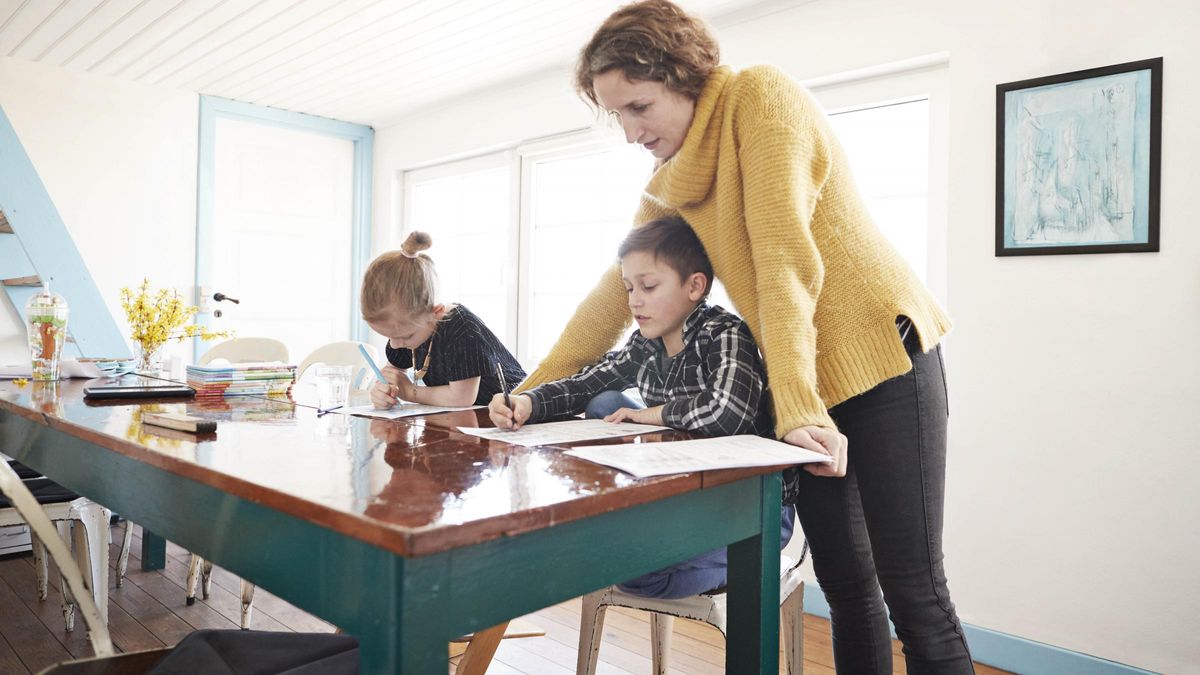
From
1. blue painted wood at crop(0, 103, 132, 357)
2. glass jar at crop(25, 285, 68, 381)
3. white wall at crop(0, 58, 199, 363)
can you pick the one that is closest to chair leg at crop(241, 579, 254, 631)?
glass jar at crop(25, 285, 68, 381)

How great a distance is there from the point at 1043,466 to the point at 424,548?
217cm

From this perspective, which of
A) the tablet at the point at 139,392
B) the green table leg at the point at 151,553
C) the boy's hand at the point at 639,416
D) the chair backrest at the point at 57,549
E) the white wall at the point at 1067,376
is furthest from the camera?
the green table leg at the point at 151,553

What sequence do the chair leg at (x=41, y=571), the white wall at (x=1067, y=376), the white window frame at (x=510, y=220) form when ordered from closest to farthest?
the white wall at (x=1067, y=376), the chair leg at (x=41, y=571), the white window frame at (x=510, y=220)

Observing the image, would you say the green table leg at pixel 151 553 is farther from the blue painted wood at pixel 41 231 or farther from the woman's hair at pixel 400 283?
the woman's hair at pixel 400 283

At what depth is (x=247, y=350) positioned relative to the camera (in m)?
3.00

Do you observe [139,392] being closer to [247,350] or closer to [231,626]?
[231,626]

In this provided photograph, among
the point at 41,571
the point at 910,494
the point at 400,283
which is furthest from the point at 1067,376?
the point at 41,571

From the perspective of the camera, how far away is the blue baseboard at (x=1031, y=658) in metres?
2.14

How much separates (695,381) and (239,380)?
1078 millimetres

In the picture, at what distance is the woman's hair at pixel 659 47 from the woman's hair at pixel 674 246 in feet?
0.89

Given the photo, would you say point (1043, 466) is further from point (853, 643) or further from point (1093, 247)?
point (853, 643)

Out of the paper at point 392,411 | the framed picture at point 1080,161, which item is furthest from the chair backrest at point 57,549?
the framed picture at point 1080,161

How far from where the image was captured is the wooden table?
63cm

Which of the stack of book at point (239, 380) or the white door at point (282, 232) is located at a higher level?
the white door at point (282, 232)
